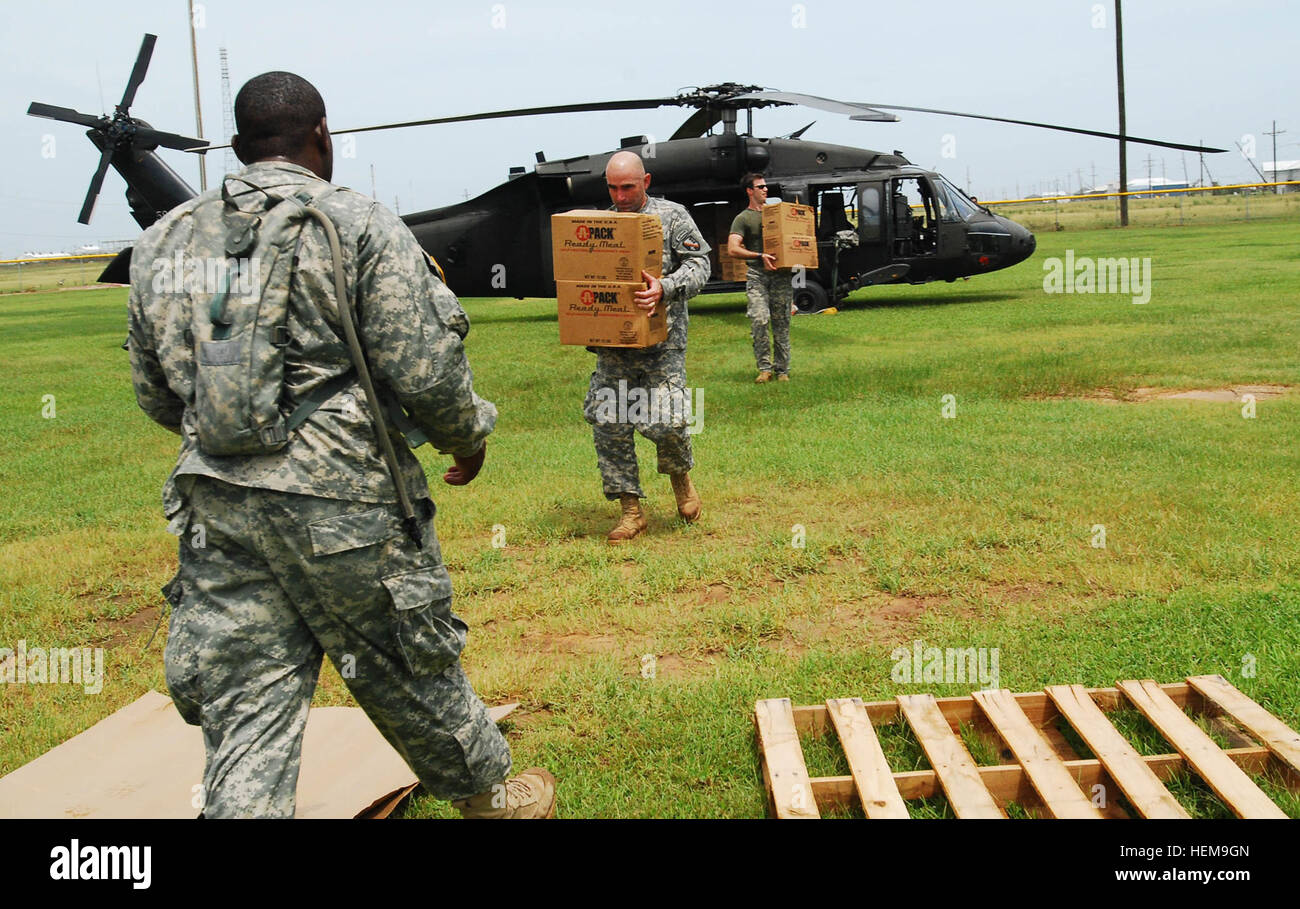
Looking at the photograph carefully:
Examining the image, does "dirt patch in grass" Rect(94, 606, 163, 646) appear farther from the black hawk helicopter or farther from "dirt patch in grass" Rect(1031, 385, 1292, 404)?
the black hawk helicopter

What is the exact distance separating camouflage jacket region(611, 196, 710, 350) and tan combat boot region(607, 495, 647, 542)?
3.09ft

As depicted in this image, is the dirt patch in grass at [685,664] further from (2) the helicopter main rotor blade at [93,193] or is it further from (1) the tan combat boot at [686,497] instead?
(2) the helicopter main rotor blade at [93,193]

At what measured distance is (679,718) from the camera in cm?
409

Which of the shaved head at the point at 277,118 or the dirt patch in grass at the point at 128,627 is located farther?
the dirt patch in grass at the point at 128,627

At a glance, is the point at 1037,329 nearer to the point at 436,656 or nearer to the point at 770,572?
the point at 770,572

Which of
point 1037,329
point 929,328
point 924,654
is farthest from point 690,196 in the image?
point 924,654

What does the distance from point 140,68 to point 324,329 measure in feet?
54.5

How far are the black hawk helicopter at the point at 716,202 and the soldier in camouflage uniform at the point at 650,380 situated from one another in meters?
8.92

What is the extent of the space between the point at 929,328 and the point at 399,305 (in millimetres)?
13548

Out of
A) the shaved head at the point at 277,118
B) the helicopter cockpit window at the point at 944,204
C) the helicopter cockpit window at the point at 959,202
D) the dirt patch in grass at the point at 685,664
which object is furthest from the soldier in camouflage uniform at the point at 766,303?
the shaved head at the point at 277,118

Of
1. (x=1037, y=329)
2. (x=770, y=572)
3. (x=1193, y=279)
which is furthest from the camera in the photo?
(x=1193, y=279)

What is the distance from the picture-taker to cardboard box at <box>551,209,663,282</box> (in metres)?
5.83

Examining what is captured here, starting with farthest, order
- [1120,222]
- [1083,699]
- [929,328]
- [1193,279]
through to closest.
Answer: [1120,222], [1193,279], [929,328], [1083,699]

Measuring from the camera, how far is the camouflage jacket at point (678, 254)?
6207 millimetres
